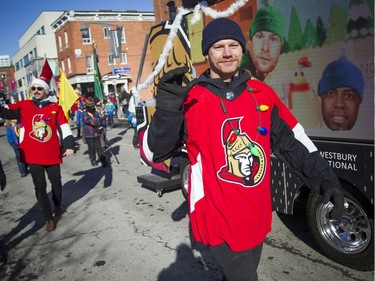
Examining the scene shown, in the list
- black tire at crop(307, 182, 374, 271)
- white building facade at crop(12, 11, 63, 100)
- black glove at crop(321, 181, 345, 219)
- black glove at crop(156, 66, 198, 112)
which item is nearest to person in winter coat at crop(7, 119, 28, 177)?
black tire at crop(307, 182, 374, 271)

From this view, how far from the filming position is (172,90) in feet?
5.09

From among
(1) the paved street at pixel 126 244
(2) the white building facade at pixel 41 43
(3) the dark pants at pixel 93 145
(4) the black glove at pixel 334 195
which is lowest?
(1) the paved street at pixel 126 244

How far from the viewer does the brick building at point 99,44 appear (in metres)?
40.2

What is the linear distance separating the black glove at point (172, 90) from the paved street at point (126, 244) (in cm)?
229

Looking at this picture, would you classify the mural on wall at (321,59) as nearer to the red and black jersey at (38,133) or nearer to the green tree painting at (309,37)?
the green tree painting at (309,37)

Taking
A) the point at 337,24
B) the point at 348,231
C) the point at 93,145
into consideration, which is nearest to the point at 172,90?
the point at 337,24

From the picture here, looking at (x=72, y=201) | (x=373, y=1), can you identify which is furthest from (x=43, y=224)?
(x=373, y=1)

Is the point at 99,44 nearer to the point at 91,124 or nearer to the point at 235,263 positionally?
the point at 91,124

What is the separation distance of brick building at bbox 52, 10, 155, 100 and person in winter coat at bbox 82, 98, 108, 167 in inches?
1178

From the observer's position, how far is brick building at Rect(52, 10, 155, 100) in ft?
132

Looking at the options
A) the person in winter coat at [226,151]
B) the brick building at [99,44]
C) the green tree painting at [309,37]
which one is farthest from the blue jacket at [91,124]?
the brick building at [99,44]

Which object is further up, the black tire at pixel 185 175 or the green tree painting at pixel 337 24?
the green tree painting at pixel 337 24

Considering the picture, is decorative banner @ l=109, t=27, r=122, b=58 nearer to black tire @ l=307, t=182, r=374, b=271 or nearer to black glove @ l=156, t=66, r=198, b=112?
black tire @ l=307, t=182, r=374, b=271

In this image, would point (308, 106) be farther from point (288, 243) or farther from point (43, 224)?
point (43, 224)
